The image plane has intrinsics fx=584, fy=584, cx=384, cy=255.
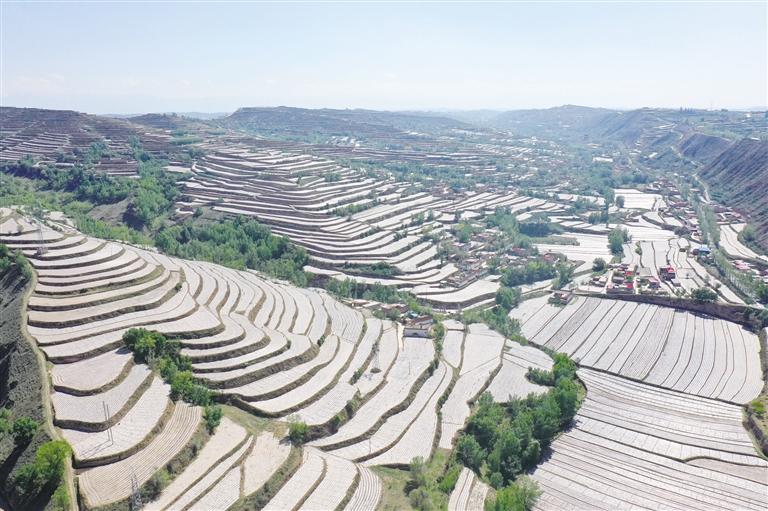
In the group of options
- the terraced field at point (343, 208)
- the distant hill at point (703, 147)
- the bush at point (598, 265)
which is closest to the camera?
the terraced field at point (343, 208)

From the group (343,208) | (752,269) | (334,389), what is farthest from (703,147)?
(334,389)

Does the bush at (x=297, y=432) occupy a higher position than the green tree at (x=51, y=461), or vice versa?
the green tree at (x=51, y=461)

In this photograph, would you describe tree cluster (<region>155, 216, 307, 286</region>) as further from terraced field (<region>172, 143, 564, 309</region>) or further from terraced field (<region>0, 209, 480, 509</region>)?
terraced field (<region>0, 209, 480, 509</region>)

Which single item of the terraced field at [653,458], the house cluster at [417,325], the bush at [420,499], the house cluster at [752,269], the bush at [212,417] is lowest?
the terraced field at [653,458]

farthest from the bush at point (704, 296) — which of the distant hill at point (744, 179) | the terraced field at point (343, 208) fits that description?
the distant hill at point (744, 179)

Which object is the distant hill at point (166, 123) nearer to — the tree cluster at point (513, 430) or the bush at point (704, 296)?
the bush at point (704, 296)

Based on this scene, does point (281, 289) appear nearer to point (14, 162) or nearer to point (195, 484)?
point (195, 484)

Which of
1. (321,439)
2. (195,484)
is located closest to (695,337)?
(321,439)
